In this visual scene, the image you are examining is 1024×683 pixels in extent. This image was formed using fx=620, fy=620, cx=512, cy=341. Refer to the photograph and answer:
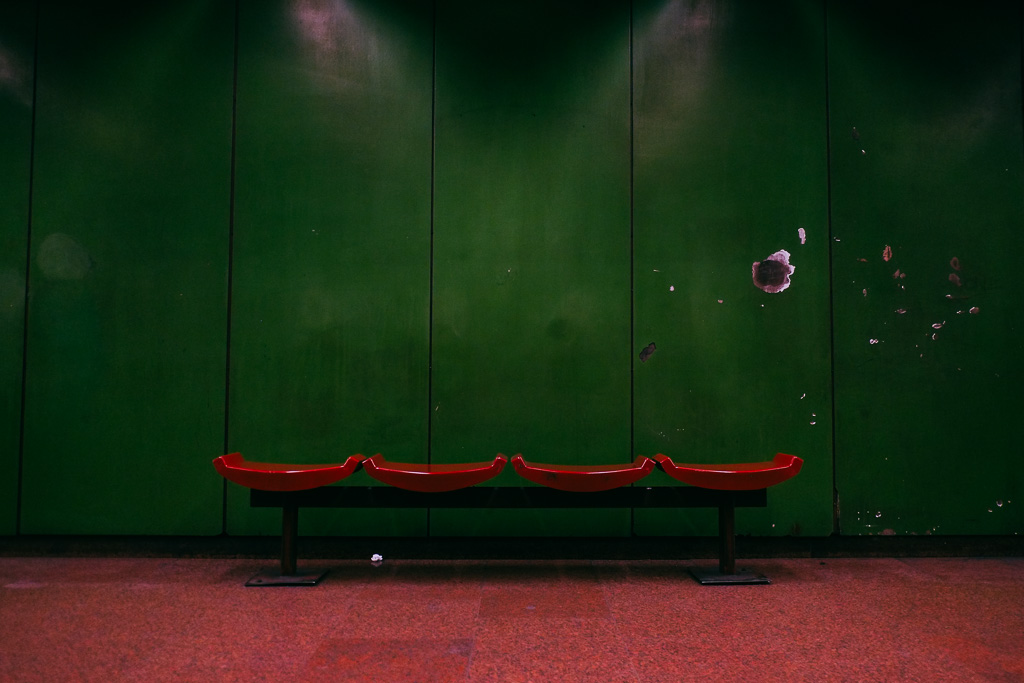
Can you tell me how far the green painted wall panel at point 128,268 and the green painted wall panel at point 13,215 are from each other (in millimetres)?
83

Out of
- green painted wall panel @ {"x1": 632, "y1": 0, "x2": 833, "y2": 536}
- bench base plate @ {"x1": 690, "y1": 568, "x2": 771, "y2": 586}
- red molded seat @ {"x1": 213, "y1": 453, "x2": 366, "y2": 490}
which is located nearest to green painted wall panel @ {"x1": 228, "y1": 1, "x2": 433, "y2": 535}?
red molded seat @ {"x1": 213, "y1": 453, "x2": 366, "y2": 490}

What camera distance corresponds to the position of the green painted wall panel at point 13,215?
3.77 m

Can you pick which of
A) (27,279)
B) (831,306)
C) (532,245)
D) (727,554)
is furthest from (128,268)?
(831,306)

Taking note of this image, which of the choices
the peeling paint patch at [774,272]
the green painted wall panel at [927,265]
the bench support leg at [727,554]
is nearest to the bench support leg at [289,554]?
the bench support leg at [727,554]

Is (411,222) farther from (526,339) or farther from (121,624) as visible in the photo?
(121,624)

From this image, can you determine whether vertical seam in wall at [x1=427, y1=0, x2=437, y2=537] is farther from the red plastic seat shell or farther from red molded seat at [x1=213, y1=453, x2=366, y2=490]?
the red plastic seat shell

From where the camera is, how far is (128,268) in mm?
3826

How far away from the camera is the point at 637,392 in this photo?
3805mm

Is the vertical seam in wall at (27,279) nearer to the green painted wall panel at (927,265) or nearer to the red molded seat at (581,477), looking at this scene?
the red molded seat at (581,477)

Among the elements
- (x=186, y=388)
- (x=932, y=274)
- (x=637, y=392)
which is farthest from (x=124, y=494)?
(x=932, y=274)

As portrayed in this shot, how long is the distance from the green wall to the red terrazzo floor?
15.2 inches

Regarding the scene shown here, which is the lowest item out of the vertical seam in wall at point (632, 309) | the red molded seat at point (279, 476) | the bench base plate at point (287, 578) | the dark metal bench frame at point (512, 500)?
the bench base plate at point (287, 578)

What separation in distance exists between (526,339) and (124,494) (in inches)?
103

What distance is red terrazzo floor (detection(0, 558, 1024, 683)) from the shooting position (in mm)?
2256
